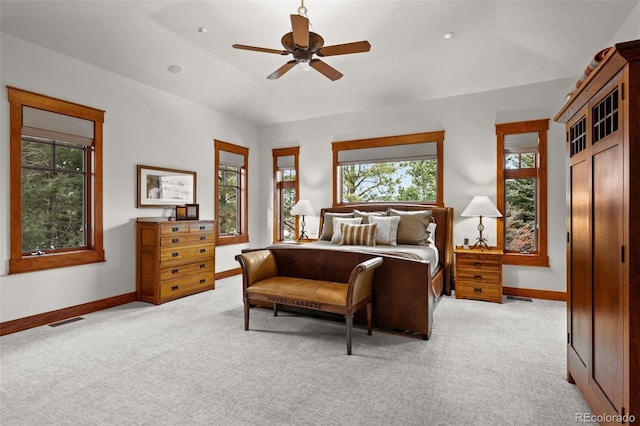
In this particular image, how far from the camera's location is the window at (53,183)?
11.1 feet

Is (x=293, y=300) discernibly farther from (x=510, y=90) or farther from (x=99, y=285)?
(x=510, y=90)

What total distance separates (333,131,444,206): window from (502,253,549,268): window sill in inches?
46.9

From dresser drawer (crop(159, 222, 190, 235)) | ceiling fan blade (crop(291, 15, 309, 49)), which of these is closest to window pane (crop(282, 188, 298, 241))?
dresser drawer (crop(159, 222, 190, 235))

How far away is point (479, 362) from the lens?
2.60m

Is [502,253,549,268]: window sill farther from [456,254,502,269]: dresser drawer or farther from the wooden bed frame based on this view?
the wooden bed frame

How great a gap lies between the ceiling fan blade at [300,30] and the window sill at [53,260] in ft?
11.3

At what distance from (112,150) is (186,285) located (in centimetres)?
201

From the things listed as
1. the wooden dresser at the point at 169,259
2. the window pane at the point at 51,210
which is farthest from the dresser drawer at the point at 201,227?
the window pane at the point at 51,210

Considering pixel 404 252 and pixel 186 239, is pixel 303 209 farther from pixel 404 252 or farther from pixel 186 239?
pixel 404 252

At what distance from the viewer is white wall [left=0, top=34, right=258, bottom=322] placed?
11.0ft

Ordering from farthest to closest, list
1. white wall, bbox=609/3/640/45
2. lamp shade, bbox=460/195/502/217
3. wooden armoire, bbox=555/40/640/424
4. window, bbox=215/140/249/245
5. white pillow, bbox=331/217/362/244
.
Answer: window, bbox=215/140/249/245 < white pillow, bbox=331/217/362/244 < lamp shade, bbox=460/195/502/217 < white wall, bbox=609/3/640/45 < wooden armoire, bbox=555/40/640/424

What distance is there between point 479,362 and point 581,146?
1706 millimetres

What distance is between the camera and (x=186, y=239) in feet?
15.3

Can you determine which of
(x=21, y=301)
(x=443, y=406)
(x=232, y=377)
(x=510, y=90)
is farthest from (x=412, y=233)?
(x=21, y=301)
